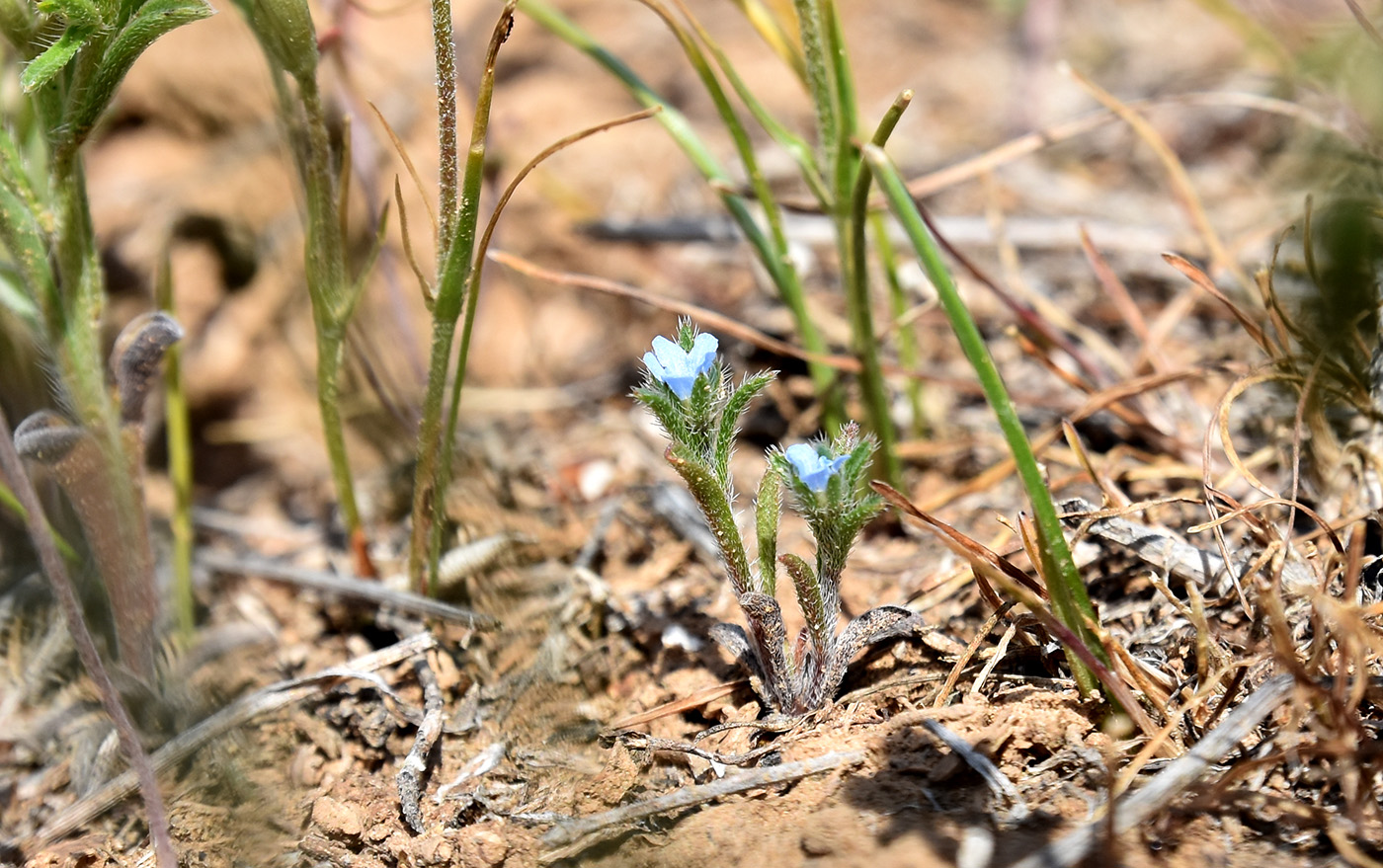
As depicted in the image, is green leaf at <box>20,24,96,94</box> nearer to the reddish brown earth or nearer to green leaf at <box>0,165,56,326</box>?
green leaf at <box>0,165,56,326</box>

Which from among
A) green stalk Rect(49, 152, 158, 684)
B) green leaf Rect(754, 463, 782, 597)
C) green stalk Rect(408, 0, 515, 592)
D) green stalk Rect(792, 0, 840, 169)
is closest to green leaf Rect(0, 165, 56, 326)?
green stalk Rect(49, 152, 158, 684)

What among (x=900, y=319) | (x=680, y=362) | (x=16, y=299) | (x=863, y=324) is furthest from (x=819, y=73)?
(x=16, y=299)

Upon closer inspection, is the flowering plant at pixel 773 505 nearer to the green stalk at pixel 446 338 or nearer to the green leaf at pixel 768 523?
the green leaf at pixel 768 523

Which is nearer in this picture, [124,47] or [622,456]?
[124,47]

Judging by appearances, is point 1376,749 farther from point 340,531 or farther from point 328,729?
point 340,531

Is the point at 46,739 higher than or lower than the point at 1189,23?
lower

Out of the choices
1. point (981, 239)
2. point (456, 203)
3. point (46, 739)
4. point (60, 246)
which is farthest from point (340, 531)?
point (981, 239)

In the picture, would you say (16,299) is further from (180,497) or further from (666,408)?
(666,408)
